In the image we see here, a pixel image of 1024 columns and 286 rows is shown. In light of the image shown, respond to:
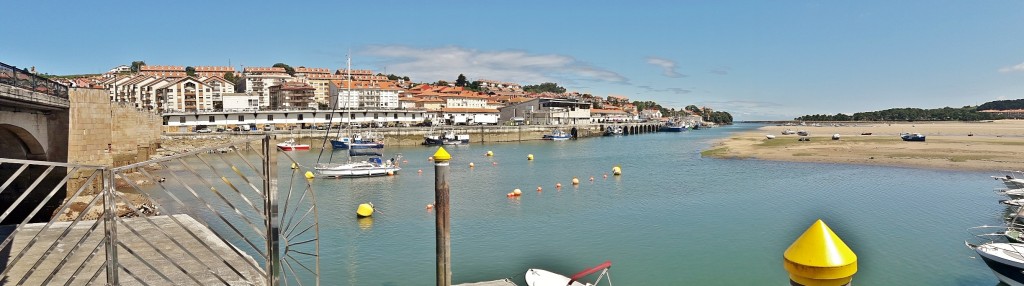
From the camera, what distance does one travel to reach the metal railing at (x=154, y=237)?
6121mm

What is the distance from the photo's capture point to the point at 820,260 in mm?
3316

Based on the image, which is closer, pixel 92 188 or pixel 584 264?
pixel 584 264

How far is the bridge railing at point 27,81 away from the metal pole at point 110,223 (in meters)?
12.0

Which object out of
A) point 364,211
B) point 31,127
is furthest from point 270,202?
point 31,127

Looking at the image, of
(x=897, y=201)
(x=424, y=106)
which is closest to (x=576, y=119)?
(x=424, y=106)

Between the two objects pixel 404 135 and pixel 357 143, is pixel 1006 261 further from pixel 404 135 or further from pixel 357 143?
pixel 404 135

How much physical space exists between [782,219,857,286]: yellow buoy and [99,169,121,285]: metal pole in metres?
6.06

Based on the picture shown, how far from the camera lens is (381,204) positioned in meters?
27.3

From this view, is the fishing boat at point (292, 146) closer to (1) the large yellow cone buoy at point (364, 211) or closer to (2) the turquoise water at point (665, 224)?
(2) the turquoise water at point (665, 224)

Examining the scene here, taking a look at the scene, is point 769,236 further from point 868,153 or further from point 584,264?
point 868,153

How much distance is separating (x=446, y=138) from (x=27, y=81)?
6305 centimetres

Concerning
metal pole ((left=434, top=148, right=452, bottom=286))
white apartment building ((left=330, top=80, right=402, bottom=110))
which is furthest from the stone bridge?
white apartment building ((left=330, top=80, right=402, bottom=110))

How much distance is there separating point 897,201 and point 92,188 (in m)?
34.4

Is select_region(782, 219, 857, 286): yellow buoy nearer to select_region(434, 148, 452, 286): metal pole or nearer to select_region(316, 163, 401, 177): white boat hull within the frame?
select_region(434, 148, 452, 286): metal pole
